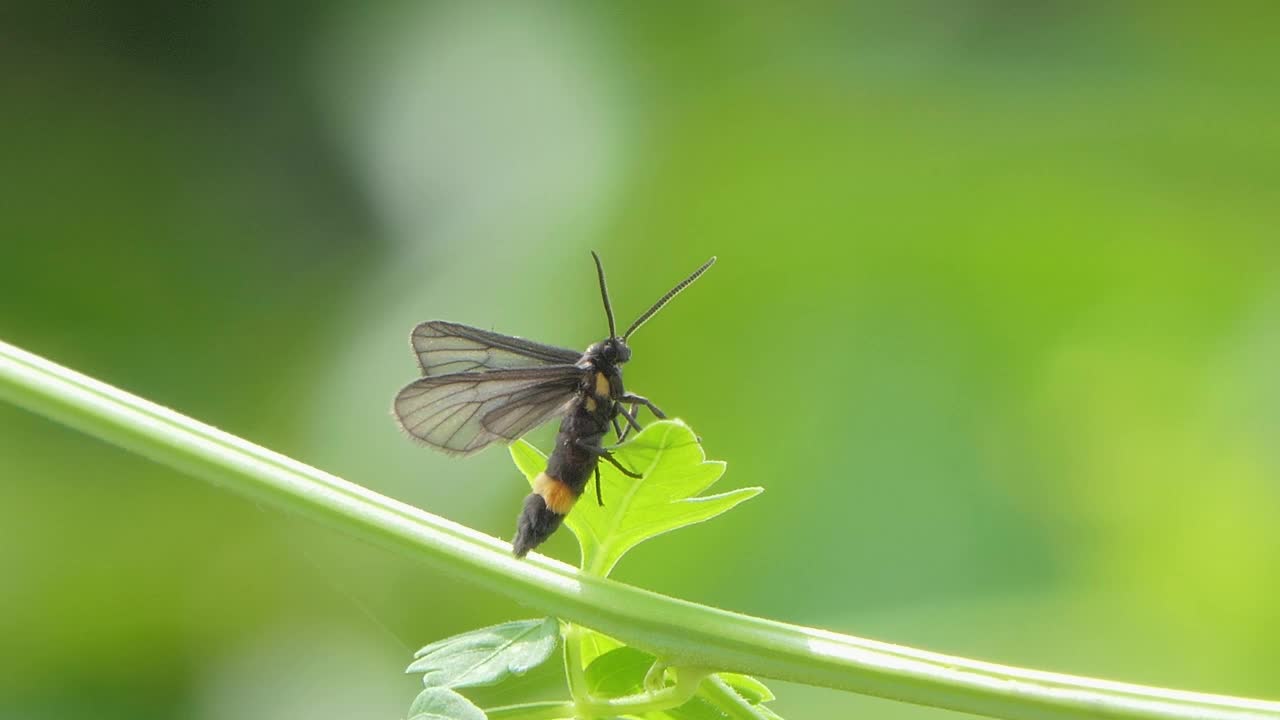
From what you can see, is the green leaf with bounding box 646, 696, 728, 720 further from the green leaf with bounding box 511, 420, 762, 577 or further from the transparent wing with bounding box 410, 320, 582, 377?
the transparent wing with bounding box 410, 320, 582, 377

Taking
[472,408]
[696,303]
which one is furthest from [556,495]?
[696,303]

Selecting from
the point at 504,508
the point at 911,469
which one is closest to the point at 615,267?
the point at 504,508

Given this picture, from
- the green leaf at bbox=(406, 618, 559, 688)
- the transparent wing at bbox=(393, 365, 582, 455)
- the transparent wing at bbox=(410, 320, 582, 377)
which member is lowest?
the green leaf at bbox=(406, 618, 559, 688)

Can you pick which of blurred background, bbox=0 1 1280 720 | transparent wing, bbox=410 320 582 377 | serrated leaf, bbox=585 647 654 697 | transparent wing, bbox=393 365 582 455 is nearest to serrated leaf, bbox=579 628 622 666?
serrated leaf, bbox=585 647 654 697

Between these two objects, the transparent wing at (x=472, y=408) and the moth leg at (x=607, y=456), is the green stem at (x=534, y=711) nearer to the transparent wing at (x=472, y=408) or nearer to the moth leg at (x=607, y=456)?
the moth leg at (x=607, y=456)

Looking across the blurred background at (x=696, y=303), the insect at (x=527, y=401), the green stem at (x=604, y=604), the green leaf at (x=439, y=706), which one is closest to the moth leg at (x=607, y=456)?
the insect at (x=527, y=401)

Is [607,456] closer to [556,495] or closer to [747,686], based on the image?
[556,495]
